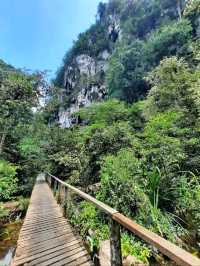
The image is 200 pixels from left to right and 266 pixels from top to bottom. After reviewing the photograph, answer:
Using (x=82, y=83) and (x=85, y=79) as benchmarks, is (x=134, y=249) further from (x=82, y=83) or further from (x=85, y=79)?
(x=85, y=79)

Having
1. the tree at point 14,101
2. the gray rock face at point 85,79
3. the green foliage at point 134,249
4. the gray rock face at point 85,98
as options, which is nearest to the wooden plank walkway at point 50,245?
the green foliage at point 134,249

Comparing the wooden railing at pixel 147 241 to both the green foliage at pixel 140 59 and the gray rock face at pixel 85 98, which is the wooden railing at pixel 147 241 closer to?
the green foliage at pixel 140 59

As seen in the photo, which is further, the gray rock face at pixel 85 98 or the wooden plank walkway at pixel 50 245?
the gray rock face at pixel 85 98

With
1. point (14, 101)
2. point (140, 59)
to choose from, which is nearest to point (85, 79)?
point (140, 59)

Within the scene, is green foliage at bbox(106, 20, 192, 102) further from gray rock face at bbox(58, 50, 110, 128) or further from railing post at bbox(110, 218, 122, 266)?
railing post at bbox(110, 218, 122, 266)

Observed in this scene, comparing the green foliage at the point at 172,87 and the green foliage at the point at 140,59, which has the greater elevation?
the green foliage at the point at 140,59

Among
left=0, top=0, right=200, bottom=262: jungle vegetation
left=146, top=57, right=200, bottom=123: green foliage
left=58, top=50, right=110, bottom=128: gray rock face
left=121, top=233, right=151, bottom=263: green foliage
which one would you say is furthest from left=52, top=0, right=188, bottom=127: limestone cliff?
left=121, top=233, right=151, bottom=263: green foliage

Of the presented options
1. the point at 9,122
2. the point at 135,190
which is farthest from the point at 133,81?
the point at 135,190

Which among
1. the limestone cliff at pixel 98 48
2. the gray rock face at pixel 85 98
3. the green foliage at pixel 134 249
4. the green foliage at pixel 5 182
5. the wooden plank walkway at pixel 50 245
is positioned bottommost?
the green foliage at pixel 134 249

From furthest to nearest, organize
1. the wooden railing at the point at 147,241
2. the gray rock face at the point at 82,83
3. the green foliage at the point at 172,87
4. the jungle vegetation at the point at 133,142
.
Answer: the gray rock face at the point at 82,83 → the green foliage at the point at 172,87 → the jungle vegetation at the point at 133,142 → the wooden railing at the point at 147,241

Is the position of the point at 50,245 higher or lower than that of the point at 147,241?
lower

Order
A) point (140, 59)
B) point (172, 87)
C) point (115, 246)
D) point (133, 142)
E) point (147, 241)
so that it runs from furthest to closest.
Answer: point (140, 59)
point (172, 87)
point (133, 142)
point (115, 246)
point (147, 241)

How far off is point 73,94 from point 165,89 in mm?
31160

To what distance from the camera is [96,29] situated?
50.2 meters
